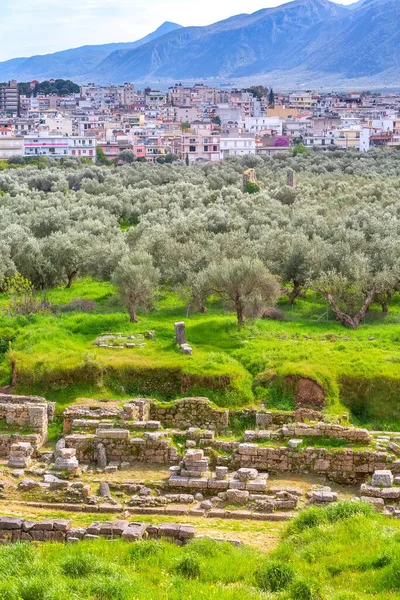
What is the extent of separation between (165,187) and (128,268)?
37689 mm

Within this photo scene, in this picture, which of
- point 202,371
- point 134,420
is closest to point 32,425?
point 134,420

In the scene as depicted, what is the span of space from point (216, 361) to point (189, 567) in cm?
1418

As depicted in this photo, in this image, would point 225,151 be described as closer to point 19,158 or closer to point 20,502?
point 19,158

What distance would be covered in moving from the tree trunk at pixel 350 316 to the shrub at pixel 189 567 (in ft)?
66.2

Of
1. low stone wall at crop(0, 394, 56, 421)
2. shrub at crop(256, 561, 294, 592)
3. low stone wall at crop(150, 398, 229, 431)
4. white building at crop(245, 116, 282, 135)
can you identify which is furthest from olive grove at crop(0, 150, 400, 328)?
white building at crop(245, 116, 282, 135)

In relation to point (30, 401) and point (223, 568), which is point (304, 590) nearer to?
point (223, 568)

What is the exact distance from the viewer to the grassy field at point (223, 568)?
1295cm

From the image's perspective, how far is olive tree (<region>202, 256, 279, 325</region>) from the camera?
32.3 meters

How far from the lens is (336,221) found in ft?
155

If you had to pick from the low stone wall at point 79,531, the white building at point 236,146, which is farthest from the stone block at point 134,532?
the white building at point 236,146

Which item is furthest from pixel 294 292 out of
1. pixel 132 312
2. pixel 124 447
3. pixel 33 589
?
pixel 33 589

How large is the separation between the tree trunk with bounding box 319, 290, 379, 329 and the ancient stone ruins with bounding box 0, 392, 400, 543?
9978mm

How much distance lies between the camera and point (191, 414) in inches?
955

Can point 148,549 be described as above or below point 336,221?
below
